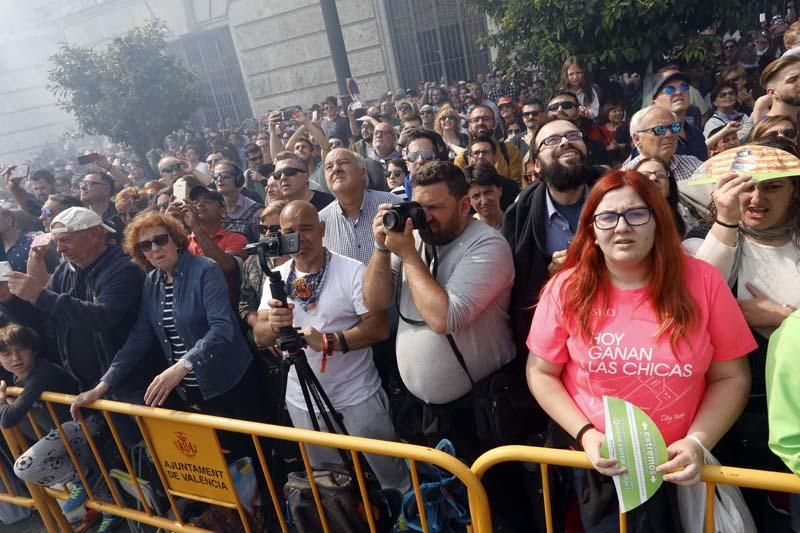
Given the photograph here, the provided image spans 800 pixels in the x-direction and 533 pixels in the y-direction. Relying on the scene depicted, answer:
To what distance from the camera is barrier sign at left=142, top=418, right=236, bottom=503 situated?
2.56m

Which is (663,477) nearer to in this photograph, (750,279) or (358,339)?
(750,279)

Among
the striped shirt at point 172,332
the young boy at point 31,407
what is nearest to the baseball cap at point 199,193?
the striped shirt at point 172,332

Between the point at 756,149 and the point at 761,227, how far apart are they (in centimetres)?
33

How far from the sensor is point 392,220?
6.93 feet

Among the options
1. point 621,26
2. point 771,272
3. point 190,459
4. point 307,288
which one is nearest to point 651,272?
point 771,272

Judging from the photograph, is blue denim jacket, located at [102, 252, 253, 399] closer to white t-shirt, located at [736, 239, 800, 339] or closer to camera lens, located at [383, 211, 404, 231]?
camera lens, located at [383, 211, 404, 231]

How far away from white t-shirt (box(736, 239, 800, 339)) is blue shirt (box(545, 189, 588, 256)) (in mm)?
798

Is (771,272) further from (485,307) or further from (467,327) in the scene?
(467,327)

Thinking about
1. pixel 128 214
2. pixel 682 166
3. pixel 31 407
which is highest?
pixel 128 214

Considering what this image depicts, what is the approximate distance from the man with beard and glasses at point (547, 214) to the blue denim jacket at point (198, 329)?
1.68 m

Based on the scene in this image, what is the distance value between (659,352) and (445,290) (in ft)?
2.85

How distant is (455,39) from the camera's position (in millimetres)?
15227

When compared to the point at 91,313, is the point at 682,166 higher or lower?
higher

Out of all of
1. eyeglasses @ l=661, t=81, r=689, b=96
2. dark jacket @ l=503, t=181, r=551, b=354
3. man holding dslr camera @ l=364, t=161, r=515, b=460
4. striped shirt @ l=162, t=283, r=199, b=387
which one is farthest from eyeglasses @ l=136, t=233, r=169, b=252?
eyeglasses @ l=661, t=81, r=689, b=96
